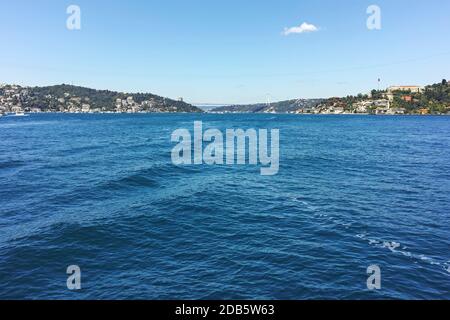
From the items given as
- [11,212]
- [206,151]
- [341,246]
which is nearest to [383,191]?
[341,246]

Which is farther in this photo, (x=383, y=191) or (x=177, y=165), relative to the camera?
(x=177, y=165)

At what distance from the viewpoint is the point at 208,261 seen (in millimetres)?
19844

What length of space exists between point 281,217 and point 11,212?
829 inches

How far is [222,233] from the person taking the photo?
24266mm

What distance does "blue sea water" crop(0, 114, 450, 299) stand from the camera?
17188 millimetres

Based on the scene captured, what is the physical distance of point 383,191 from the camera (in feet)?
117

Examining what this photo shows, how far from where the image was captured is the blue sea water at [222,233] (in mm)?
17188

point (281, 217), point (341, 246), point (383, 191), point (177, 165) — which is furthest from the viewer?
point (177, 165)
